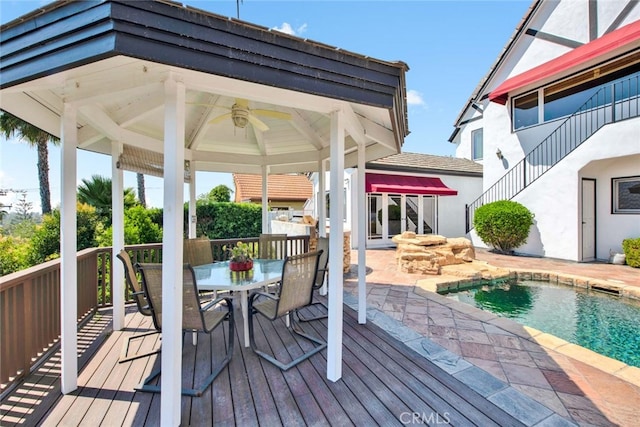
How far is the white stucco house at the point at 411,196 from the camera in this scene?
12070mm

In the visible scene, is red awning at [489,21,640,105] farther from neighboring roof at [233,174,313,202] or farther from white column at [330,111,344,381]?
neighboring roof at [233,174,313,202]

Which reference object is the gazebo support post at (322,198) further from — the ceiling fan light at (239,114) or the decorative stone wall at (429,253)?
the decorative stone wall at (429,253)

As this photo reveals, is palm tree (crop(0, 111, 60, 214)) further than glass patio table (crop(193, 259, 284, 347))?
Yes

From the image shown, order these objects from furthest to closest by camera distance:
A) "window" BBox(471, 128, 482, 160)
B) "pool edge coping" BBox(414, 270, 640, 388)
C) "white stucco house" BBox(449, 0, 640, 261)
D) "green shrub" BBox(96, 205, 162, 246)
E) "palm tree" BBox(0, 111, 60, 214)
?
1. "window" BBox(471, 128, 482, 160)
2. "palm tree" BBox(0, 111, 60, 214)
3. "white stucco house" BBox(449, 0, 640, 261)
4. "green shrub" BBox(96, 205, 162, 246)
5. "pool edge coping" BBox(414, 270, 640, 388)

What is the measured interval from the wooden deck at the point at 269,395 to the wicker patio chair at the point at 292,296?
10 centimetres

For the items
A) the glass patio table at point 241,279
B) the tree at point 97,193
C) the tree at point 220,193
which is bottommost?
the glass patio table at point 241,279

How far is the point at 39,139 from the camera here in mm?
11414

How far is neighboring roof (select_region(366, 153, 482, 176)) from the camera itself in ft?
41.2

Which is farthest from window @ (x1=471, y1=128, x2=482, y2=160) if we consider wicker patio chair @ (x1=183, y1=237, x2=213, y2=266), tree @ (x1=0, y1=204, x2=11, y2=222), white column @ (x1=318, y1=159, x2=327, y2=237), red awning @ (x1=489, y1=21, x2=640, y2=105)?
tree @ (x1=0, y1=204, x2=11, y2=222)

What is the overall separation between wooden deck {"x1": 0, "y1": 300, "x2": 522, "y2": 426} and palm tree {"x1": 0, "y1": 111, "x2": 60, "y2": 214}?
11308 millimetres

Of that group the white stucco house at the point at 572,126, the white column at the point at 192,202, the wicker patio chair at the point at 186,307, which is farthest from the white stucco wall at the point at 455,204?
the wicker patio chair at the point at 186,307

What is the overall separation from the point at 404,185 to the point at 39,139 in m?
15.1

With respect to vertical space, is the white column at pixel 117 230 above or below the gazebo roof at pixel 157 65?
below

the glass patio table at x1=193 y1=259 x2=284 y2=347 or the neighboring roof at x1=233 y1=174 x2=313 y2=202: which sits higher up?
the neighboring roof at x1=233 y1=174 x2=313 y2=202
